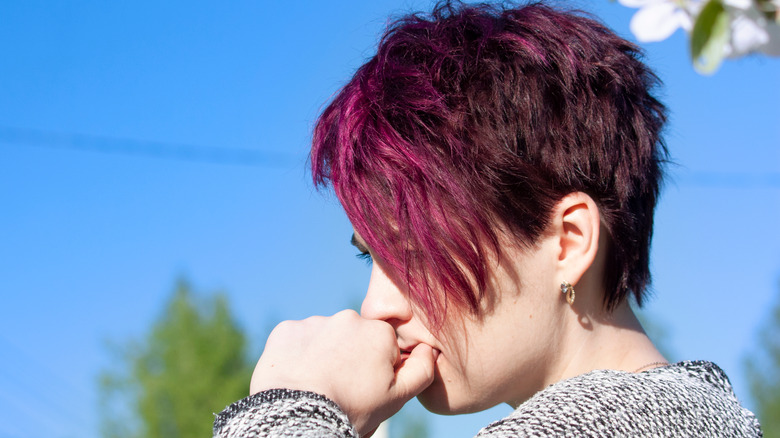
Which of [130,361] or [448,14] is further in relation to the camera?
[130,361]

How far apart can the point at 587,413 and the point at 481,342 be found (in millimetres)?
320

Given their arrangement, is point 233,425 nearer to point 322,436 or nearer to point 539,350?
point 322,436

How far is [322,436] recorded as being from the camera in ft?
3.91

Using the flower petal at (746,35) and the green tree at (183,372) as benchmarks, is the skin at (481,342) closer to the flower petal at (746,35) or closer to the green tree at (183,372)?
the flower petal at (746,35)

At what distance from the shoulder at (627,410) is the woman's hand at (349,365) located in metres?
0.27

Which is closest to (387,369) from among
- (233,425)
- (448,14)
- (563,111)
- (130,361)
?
(233,425)

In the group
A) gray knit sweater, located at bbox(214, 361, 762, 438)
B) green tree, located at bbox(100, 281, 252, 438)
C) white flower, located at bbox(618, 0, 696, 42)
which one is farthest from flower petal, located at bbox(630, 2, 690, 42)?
green tree, located at bbox(100, 281, 252, 438)

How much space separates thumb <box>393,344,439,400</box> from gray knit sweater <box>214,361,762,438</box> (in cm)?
19

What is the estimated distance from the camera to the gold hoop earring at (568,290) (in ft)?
4.67

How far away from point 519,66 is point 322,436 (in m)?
0.83

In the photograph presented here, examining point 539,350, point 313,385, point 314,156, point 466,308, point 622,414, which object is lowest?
point 622,414

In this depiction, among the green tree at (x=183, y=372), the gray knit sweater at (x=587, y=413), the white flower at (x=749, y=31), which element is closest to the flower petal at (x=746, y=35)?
the white flower at (x=749, y=31)

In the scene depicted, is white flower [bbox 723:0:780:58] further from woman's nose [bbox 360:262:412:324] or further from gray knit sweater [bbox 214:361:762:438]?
woman's nose [bbox 360:262:412:324]

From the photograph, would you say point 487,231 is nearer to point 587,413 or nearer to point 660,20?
point 587,413
